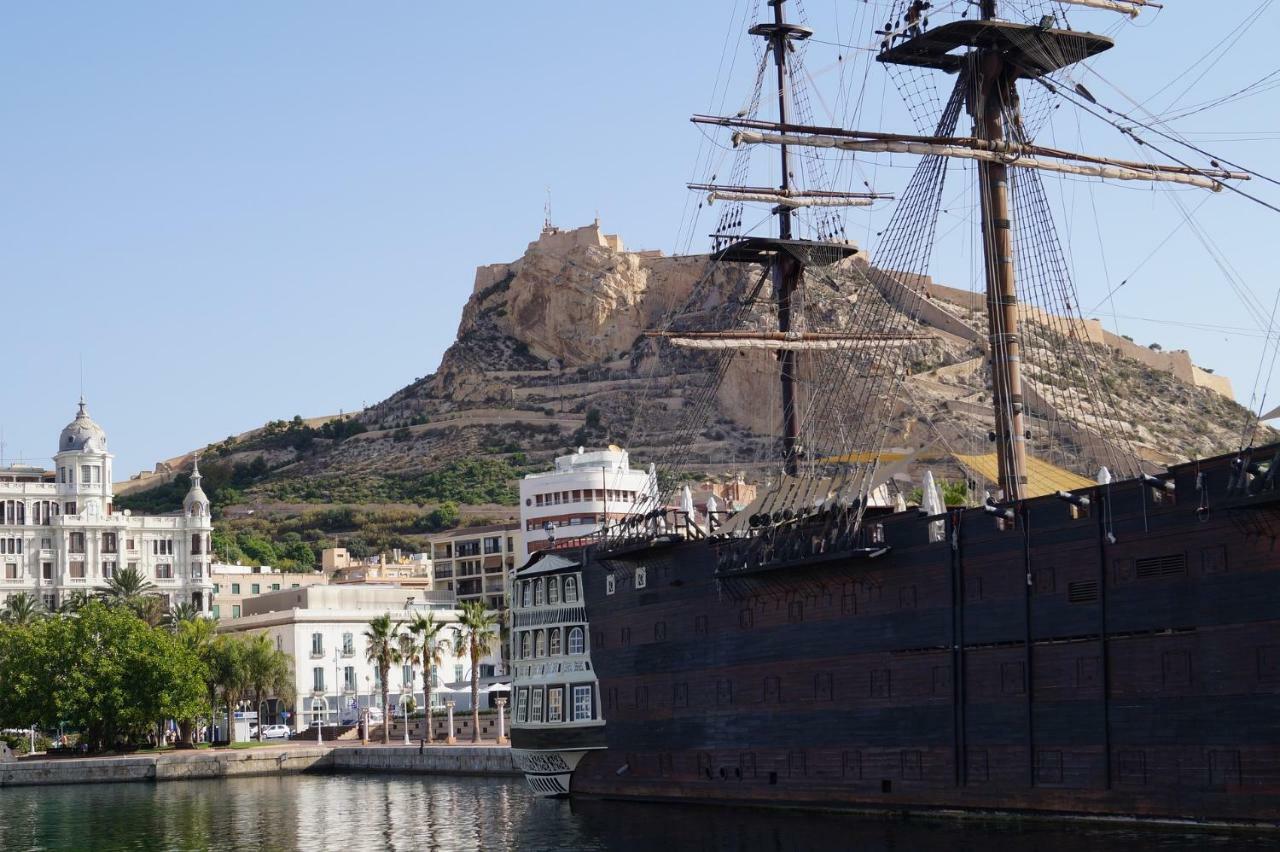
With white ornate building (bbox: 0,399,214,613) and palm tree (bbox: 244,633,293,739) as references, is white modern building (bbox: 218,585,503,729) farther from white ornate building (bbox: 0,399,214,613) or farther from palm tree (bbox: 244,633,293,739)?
white ornate building (bbox: 0,399,214,613)

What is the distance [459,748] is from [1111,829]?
3546cm

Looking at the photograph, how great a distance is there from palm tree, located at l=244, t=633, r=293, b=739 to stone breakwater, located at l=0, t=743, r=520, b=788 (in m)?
8.60

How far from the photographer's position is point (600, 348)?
174000 millimetres

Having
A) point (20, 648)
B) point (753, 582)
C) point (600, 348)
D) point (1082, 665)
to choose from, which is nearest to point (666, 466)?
point (753, 582)

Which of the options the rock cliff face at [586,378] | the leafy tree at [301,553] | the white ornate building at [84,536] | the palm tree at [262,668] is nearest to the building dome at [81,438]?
the white ornate building at [84,536]

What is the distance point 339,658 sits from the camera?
8725 centimetres

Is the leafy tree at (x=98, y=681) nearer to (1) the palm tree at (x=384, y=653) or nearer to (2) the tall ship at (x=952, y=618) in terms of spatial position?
(1) the palm tree at (x=384, y=653)

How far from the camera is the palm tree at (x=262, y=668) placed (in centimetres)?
7756

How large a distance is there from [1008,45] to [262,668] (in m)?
48.2

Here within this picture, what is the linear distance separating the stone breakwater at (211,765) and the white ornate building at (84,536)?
98.8 feet

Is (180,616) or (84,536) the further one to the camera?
(84,536)

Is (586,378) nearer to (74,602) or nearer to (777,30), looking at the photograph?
(74,602)

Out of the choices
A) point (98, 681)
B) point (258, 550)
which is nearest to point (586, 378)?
point (258, 550)

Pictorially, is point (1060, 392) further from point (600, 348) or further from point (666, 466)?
point (666, 466)
